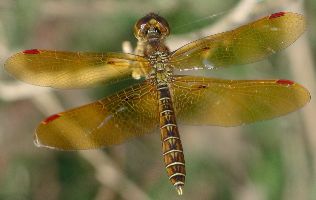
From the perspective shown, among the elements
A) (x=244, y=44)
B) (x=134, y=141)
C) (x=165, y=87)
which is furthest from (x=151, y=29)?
(x=134, y=141)

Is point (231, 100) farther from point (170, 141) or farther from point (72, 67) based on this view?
point (72, 67)

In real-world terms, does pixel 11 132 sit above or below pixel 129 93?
above

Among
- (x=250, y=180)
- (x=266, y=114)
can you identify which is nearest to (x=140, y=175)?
(x=250, y=180)

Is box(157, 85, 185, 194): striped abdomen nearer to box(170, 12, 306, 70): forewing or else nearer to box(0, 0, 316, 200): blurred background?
box(170, 12, 306, 70): forewing

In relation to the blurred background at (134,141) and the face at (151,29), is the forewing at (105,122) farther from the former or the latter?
the blurred background at (134,141)

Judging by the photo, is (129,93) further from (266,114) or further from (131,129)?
(266,114)

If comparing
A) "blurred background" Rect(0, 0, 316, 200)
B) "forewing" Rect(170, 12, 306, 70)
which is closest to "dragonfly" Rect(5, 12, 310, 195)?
"forewing" Rect(170, 12, 306, 70)

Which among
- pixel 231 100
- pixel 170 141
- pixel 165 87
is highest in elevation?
pixel 165 87
